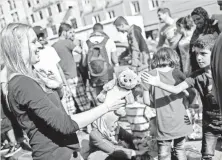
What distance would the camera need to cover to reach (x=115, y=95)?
6.38 ft

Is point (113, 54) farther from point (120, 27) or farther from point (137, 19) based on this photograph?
point (137, 19)

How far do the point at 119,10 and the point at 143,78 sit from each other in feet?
90.4

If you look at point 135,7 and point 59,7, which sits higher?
point 59,7

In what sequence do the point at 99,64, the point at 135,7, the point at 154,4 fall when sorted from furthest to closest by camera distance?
the point at 135,7, the point at 154,4, the point at 99,64

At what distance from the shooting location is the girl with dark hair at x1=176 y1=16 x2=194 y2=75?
182 inches

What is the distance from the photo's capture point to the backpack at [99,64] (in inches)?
205

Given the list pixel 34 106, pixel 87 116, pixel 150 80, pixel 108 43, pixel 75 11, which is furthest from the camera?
pixel 75 11

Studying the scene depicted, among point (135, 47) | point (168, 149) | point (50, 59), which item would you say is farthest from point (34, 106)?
point (135, 47)

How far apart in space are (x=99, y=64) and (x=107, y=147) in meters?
1.93

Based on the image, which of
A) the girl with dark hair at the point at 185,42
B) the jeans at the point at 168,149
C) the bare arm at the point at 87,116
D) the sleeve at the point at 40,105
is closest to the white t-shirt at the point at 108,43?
the girl with dark hair at the point at 185,42

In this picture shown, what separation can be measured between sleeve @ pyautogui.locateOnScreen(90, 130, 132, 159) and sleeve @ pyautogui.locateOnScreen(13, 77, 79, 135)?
6.27ft

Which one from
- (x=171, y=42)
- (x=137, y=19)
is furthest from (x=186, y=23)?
(x=137, y=19)

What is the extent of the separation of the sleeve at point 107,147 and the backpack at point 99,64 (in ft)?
5.57

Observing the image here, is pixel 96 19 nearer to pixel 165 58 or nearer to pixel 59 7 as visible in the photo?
pixel 59 7
